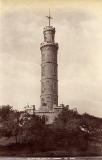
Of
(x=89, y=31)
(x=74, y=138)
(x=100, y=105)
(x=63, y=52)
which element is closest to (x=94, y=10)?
(x=89, y=31)

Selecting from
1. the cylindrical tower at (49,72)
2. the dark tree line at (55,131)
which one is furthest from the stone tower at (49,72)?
the dark tree line at (55,131)

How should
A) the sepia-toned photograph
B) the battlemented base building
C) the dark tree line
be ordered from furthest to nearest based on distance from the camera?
the battlemented base building < the dark tree line < the sepia-toned photograph

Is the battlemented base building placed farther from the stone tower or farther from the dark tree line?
the dark tree line

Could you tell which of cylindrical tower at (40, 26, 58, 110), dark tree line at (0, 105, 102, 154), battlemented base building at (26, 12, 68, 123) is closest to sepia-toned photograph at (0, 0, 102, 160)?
dark tree line at (0, 105, 102, 154)

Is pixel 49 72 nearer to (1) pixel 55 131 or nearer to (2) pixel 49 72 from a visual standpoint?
(2) pixel 49 72

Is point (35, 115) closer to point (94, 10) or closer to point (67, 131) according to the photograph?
point (67, 131)

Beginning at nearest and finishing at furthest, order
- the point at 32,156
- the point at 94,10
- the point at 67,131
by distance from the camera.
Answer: the point at 94,10
the point at 32,156
the point at 67,131

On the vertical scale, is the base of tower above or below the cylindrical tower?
below

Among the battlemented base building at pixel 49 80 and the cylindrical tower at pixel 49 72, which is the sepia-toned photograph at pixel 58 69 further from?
the cylindrical tower at pixel 49 72
